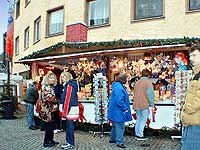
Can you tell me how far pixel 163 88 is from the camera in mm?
11555

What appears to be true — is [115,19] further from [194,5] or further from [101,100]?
[101,100]

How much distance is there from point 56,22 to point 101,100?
8.70 meters

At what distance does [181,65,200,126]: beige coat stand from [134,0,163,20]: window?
10.4 m

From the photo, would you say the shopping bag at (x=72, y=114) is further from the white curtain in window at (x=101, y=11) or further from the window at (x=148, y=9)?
the white curtain in window at (x=101, y=11)

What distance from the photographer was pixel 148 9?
45.5 ft

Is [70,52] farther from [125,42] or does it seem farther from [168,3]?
[168,3]

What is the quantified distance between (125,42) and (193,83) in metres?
7.59

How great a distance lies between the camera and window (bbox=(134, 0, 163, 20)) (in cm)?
1351

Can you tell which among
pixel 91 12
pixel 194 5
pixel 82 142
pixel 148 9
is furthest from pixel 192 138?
pixel 91 12

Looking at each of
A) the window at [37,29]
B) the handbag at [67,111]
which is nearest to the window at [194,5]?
the handbag at [67,111]

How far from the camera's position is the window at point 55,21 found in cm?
A: 1748

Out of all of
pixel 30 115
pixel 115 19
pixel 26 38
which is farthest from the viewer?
pixel 26 38

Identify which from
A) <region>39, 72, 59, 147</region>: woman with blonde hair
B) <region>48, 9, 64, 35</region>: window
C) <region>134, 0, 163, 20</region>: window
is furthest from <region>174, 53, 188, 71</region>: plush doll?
<region>48, 9, 64, 35</region>: window

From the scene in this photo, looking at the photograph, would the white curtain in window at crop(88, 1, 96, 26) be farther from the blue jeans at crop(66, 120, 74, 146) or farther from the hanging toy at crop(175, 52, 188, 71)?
the blue jeans at crop(66, 120, 74, 146)
